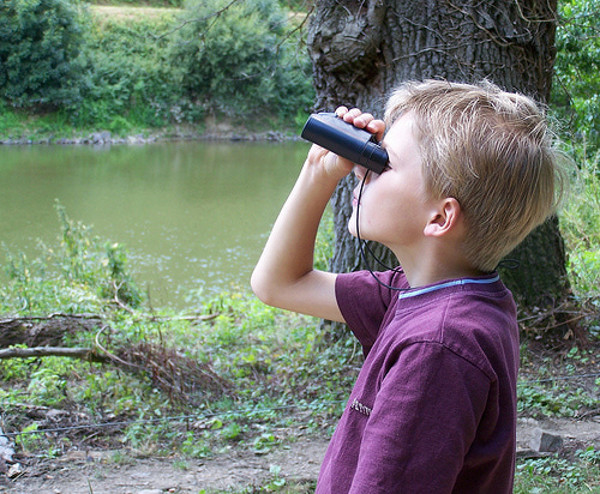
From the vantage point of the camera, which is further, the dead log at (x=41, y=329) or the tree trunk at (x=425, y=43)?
the dead log at (x=41, y=329)

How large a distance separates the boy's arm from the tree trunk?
92.3 inches

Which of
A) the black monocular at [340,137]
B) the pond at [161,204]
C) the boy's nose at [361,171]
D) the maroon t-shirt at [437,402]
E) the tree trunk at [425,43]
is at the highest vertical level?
the tree trunk at [425,43]

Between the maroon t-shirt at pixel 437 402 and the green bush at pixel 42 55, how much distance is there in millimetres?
29035

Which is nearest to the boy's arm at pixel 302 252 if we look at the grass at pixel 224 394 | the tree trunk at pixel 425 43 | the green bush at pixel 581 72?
the grass at pixel 224 394

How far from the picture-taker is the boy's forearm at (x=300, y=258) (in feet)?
4.63

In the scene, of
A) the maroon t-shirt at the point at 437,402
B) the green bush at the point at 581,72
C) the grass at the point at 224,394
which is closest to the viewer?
the maroon t-shirt at the point at 437,402

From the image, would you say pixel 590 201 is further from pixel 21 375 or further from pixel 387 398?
pixel 387 398

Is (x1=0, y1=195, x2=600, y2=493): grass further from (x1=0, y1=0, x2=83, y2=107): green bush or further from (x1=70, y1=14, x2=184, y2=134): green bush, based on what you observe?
(x1=70, y1=14, x2=184, y2=134): green bush

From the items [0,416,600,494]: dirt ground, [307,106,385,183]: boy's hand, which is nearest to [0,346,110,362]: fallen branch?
[0,416,600,494]: dirt ground

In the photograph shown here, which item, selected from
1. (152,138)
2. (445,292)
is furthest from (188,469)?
(152,138)

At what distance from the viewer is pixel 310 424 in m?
3.45

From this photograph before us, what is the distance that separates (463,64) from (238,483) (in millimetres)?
2456

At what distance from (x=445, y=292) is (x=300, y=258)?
0.44 metres

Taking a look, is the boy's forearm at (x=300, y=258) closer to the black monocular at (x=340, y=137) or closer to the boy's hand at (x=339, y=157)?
the boy's hand at (x=339, y=157)
